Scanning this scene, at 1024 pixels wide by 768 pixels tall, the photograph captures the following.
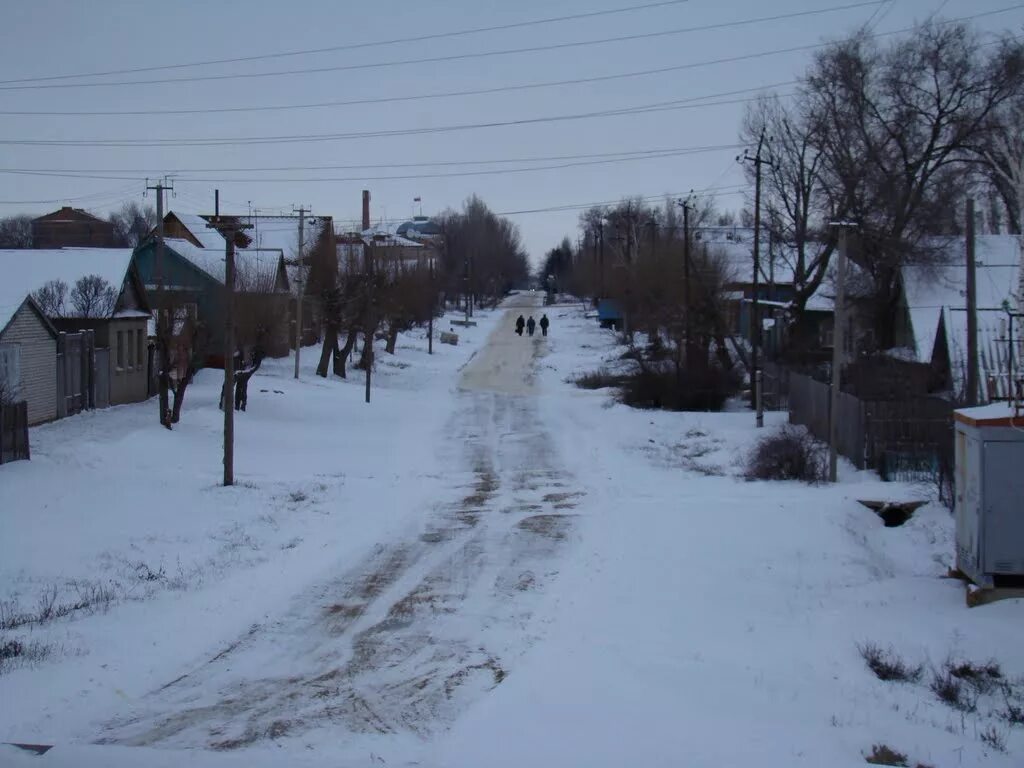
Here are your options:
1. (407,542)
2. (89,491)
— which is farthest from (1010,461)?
(89,491)

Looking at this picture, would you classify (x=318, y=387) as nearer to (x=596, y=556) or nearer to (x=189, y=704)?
(x=596, y=556)

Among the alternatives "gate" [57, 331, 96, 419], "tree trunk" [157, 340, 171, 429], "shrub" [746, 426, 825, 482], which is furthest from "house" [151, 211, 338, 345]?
"shrub" [746, 426, 825, 482]

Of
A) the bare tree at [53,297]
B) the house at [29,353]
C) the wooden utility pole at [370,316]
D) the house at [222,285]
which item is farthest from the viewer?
the wooden utility pole at [370,316]

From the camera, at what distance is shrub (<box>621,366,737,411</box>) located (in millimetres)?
35000

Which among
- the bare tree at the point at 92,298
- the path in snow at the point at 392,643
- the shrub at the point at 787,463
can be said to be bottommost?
the path in snow at the point at 392,643

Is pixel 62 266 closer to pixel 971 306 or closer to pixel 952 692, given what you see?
pixel 971 306

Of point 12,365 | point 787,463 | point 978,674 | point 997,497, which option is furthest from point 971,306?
point 12,365

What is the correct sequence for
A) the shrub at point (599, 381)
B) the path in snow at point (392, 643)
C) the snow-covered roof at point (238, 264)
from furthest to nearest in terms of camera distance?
the shrub at point (599, 381)
the snow-covered roof at point (238, 264)
the path in snow at point (392, 643)

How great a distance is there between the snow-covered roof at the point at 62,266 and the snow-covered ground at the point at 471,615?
6532mm

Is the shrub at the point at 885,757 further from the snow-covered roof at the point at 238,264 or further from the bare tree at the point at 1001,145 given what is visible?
the snow-covered roof at the point at 238,264

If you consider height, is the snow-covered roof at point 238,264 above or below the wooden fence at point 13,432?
above

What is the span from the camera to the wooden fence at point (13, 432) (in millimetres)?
17656

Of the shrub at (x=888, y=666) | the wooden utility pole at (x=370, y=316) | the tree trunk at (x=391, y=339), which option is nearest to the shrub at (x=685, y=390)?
the wooden utility pole at (x=370, y=316)

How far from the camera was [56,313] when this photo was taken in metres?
29.2
